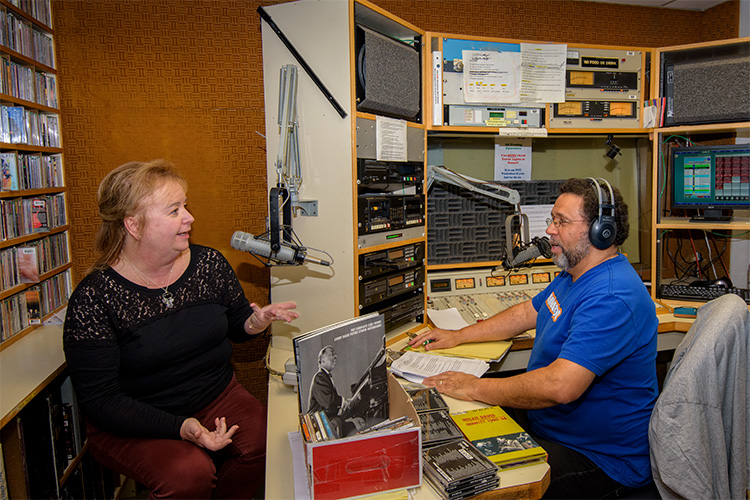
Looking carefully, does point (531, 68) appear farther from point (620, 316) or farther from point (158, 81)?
point (158, 81)

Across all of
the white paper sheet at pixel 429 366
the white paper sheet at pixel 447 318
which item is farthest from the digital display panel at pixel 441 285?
the white paper sheet at pixel 429 366

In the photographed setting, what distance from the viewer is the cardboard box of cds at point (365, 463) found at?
3.12ft

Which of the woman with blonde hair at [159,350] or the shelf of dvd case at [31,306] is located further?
the shelf of dvd case at [31,306]

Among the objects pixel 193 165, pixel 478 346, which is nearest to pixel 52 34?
pixel 193 165

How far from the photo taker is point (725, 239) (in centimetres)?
275

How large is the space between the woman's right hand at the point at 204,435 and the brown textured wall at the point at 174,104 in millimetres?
1130

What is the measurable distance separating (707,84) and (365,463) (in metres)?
2.39

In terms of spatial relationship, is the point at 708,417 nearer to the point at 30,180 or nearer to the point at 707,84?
the point at 707,84

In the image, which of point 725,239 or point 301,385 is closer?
point 301,385

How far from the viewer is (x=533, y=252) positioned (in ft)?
6.54

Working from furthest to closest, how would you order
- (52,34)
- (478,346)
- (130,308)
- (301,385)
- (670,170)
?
(670,170) → (52,34) → (478,346) → (130,308) → (301,385)

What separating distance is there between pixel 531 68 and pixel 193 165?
161 centimetres

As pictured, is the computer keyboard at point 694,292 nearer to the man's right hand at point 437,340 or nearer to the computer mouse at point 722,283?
the computer mouse at point 722,283

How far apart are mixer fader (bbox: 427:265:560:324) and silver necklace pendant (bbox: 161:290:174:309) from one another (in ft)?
3.88
